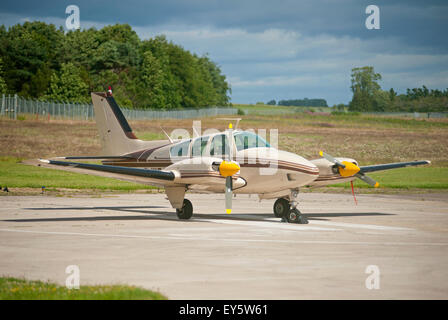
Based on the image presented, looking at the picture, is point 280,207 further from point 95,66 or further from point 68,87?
Answer: point 95,66

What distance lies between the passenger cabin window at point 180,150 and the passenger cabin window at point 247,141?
2.21 m

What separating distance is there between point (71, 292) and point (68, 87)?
355 ft

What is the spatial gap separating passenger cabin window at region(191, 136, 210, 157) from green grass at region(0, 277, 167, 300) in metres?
11.9

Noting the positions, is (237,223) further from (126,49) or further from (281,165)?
(126,49)

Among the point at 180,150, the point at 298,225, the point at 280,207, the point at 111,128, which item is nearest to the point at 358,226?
the point at 298,225

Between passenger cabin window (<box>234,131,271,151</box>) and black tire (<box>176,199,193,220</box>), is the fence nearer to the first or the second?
black tire (<box>176,199,193,220</box>)

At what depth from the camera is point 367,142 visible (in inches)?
2781

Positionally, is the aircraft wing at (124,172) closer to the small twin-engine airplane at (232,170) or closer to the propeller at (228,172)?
the small twin-engine airplane at (232,170)

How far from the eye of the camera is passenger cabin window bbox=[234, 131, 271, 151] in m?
21.2

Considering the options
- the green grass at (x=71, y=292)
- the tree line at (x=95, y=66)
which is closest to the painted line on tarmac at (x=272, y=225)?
the green grass at (x=71, y=292)

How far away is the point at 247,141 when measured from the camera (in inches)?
838
